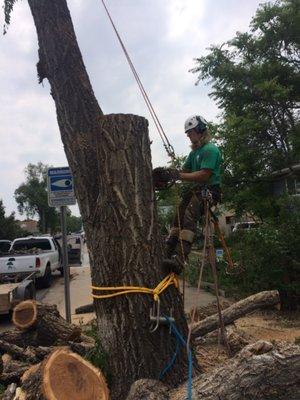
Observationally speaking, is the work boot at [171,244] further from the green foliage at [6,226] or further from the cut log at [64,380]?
the green foliage at [6,226]

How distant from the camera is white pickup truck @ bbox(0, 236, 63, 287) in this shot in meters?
15.9

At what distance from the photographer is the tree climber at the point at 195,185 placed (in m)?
5.11

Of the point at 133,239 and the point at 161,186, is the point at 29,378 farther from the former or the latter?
the point at 161,186

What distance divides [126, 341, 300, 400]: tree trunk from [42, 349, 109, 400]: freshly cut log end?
35 cm

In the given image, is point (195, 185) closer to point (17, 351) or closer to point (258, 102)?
point (17, 351)

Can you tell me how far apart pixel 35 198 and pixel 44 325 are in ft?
242

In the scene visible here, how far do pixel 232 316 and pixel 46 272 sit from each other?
11530mm

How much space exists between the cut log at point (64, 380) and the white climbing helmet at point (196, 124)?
8.16 ft

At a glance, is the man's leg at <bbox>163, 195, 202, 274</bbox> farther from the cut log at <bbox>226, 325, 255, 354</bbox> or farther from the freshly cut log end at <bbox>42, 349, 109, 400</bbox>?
the cut log at <bbox>226, 325, 255, 354</bbox>

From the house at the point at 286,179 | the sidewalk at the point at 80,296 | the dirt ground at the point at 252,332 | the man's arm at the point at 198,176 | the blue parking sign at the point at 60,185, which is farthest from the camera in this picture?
the house at the point at 286,179

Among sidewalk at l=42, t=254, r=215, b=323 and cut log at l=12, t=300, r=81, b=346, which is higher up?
cut log at l=12, t=300, r=81, b=346

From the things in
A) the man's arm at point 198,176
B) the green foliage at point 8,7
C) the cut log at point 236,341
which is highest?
the green foliage at point 8,7

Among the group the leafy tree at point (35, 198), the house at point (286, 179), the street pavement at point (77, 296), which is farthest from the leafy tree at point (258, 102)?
the leafy tree at point (35, 198)

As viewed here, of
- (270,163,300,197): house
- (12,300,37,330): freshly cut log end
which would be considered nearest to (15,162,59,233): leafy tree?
(270,163,300,197): house
